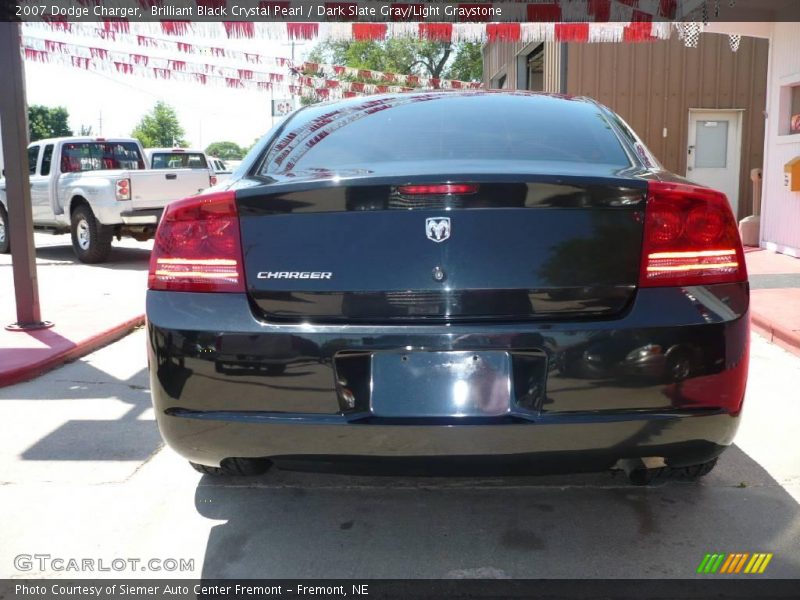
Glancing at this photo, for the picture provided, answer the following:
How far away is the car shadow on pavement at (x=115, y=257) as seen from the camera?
1185cm

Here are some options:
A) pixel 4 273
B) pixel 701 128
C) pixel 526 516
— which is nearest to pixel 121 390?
pixel 526 516

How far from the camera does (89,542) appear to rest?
286 centimetres

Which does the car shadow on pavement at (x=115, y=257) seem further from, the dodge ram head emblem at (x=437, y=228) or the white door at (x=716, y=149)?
the white door at (x=716, y=149)

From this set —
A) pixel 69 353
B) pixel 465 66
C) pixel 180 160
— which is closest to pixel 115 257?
pixel 180 160

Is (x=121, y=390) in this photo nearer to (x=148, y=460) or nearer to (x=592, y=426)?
(x=148, y=460)

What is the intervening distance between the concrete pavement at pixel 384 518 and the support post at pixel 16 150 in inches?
109

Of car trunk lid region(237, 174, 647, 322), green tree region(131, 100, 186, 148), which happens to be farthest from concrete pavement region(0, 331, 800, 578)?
green tree region(131, 100, 186, 148)

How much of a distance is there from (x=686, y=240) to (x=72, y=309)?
21.8 feet

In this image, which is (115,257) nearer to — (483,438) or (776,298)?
(776,298)

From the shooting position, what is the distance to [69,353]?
580 centimetres

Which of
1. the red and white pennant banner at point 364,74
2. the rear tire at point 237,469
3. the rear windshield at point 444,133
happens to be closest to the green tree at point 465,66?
the red and white pennant banner at point 364,74

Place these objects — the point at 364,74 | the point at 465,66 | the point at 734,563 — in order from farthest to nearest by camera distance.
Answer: the point at 465,66 → the point at 364,74 → the point at 734,563

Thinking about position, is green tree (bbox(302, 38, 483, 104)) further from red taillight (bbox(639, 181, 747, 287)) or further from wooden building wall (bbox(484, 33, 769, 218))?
red taillight (bbox(639, 181, 747, 287))

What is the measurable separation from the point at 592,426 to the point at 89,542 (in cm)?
183
